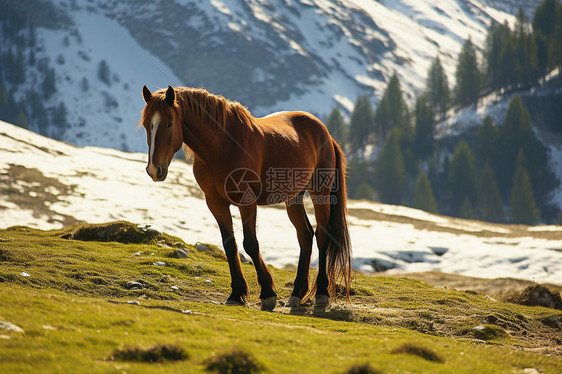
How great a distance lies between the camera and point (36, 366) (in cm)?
570

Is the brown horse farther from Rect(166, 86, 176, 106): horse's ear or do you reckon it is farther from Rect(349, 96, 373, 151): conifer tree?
Rect(349, 96, 373, 151): conifer tree

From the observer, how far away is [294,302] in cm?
1234

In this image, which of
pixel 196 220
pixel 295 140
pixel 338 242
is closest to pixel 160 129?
pixel 295 140

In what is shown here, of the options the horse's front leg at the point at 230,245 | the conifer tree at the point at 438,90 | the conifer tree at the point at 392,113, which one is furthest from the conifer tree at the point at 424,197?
the horse's front leg at the point at 230,245

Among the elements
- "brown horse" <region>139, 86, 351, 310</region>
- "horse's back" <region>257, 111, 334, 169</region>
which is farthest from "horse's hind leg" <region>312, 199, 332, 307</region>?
"horse's back" <region>257, 111, 334, 169</region>

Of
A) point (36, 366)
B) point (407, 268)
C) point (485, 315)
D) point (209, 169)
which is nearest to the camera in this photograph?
point (36, 366)

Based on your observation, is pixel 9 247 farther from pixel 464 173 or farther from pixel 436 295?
pixel 464 173

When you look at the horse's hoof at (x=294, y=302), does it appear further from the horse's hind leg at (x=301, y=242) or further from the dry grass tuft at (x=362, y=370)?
the dry grass tuft at (x=362, y=370)

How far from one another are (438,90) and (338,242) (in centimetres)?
16408

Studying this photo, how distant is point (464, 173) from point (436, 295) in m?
127

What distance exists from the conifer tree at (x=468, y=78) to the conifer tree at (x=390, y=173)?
36.3 meters

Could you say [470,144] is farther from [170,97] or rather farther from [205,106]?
[170,97]

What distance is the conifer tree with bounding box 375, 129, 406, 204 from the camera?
138m

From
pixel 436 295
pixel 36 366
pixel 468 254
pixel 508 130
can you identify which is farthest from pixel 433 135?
pixel 36 366
